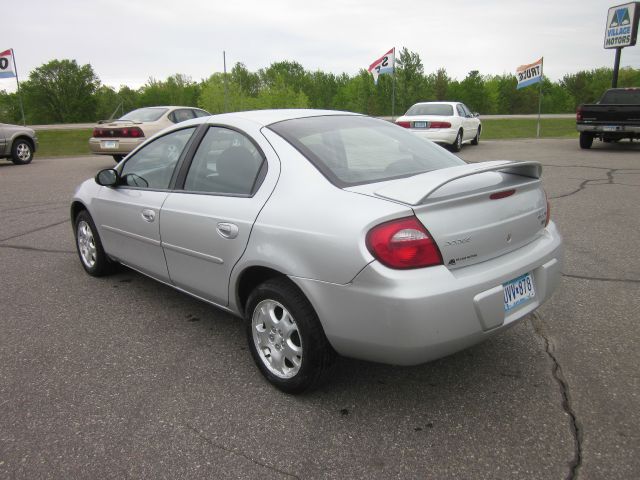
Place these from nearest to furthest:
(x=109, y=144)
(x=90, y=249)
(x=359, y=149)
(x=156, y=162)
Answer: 1. (x=359, y=149)
2. (x=156, y=162)
3. (x=90, y=249)
4. (x=109, y=144)

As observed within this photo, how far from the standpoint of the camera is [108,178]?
3.95 meters

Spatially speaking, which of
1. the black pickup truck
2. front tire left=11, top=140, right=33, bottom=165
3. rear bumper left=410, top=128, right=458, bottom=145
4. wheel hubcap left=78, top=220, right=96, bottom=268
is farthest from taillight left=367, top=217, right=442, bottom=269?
front tire left=11, top=140, right=33, bottom=165

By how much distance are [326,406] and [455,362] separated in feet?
2.92

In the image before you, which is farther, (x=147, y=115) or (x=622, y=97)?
(x=622, y=97)

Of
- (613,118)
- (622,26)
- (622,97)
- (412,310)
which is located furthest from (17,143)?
(622,26)

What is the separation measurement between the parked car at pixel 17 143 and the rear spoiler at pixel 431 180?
14947 mm

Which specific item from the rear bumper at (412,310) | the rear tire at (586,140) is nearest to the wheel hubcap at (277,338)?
the rear bumper at (412,310)

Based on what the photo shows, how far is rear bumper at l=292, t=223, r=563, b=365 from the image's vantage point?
7.23 feet

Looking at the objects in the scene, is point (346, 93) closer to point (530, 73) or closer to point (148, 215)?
point (530, 73)

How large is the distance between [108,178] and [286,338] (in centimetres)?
215

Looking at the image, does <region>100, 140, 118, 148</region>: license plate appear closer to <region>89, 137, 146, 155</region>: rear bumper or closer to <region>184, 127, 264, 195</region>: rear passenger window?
<region>89, 137, 146, 155</region>: rear bumper

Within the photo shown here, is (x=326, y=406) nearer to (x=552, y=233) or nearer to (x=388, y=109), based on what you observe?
(x=552, y=233)

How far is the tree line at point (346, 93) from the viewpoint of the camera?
7281cm

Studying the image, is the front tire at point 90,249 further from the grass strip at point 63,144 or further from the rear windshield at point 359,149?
the grass strip at point 63,144
